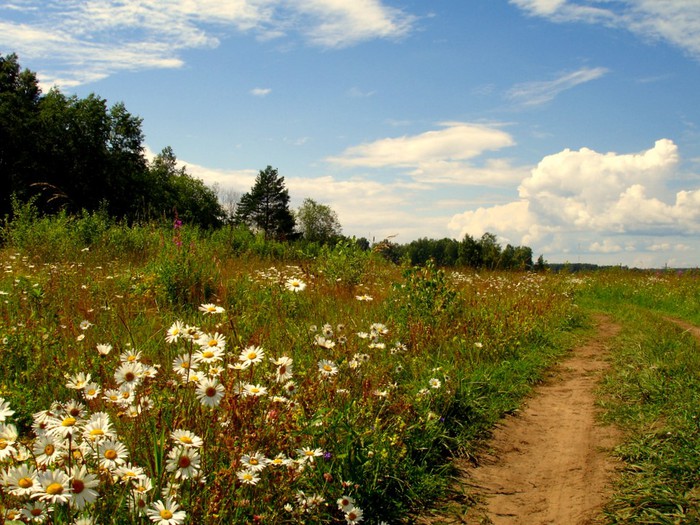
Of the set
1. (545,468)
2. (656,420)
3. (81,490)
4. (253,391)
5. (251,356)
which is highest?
(251,356)

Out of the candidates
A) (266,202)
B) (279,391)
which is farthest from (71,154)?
(279,391)

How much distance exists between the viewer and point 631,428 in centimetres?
371

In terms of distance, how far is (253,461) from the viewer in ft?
6.60

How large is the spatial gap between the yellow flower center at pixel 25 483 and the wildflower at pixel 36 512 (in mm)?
106

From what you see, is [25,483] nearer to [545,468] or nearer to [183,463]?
[183,463]

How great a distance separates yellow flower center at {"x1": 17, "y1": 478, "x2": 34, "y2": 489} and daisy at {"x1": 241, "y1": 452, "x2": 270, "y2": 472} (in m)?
0.76

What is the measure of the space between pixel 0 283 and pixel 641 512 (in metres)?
6.86

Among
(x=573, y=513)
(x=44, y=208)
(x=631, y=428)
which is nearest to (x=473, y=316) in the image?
(x=631, y=428)

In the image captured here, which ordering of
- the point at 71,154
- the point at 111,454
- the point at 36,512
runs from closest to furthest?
the point at 36,512
the point at 111,454
the point at 71,154

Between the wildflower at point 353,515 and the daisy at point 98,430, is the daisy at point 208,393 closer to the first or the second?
the daisy at point 98,430

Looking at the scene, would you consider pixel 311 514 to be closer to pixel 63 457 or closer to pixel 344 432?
pixel 344 432

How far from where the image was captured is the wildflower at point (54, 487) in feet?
4.47

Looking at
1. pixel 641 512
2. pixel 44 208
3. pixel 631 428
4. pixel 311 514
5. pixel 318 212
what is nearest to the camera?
pixel 311 514

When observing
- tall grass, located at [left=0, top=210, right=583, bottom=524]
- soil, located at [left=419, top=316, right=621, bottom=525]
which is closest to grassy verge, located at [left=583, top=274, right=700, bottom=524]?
soil, located at [left=419, top=316, right=621, bottom=525]
